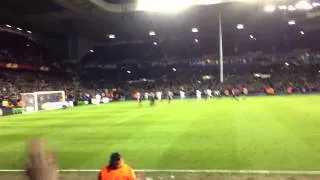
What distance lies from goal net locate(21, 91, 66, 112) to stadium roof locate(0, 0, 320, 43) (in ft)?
33.1

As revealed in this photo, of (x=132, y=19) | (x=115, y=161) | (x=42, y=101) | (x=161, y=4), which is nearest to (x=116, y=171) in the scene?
(x=115, y=161)

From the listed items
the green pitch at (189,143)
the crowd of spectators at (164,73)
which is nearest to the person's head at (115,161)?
the green pitch at (189,143)

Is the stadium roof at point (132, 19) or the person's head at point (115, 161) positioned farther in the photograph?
the stadium roof at point (132, 19)

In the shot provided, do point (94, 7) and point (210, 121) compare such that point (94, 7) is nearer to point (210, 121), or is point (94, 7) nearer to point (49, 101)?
point (49, 101)

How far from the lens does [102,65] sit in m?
88.8

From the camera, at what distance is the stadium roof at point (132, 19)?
55.6 metres

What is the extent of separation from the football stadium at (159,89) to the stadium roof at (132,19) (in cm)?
22

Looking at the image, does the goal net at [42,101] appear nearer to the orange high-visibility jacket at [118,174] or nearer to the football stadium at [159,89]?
the football stadium at [159,89]

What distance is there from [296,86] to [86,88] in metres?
33.7

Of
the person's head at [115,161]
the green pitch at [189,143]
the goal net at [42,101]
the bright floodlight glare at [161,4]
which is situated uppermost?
the bright floodlight glare at [161,4]

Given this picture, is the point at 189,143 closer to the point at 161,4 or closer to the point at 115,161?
the point at 115,161

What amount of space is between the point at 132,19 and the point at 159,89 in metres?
20.6

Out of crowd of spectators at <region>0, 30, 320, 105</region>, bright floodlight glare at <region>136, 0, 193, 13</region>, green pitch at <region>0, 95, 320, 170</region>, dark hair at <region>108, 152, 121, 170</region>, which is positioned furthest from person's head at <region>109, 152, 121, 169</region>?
crowd of spectators at <region>0, 30, 320, 105</region>

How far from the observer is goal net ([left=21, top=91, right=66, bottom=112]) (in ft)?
167
